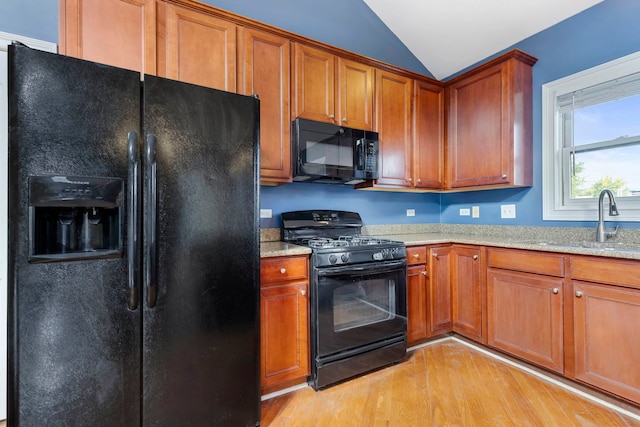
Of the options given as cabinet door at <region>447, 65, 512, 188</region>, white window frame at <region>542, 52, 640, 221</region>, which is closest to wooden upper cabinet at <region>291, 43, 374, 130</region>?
cabinet door at <region>447, 65, 512, 188</region>

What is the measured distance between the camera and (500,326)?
2289 mm

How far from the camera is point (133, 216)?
1.24 metres

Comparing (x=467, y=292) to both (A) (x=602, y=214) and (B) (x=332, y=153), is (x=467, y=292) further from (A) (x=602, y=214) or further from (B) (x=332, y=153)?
(B) (x=332, y=153)

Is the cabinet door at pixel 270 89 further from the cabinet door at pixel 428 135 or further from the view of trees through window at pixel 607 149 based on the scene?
the view of trees through window at pixel 607 149

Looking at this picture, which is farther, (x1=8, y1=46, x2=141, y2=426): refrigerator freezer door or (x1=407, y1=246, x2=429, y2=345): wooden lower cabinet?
(x1=407, y1=246, x2=429, y2=345): wooden lower cabinet

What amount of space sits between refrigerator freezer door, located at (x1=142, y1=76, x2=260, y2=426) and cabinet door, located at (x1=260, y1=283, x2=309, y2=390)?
9.6 inches

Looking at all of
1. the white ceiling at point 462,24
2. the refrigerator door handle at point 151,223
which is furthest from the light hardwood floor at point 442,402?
the white ceiling at point 462,24

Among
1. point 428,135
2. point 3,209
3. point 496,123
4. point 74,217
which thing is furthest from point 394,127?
point 3,209

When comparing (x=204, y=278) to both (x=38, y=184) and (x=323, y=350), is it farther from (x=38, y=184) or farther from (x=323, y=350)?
(x=323, y=350)

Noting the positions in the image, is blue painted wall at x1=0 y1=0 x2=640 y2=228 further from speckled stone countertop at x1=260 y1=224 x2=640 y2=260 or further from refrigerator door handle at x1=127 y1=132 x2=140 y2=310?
refrigerator door handle at x1=127 y1=132 x2=140 y2=310

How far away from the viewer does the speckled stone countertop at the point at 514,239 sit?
184 centimetres

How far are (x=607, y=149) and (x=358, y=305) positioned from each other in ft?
7.27

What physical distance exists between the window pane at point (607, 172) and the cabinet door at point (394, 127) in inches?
50.5

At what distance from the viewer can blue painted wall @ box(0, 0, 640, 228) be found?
207 cm
